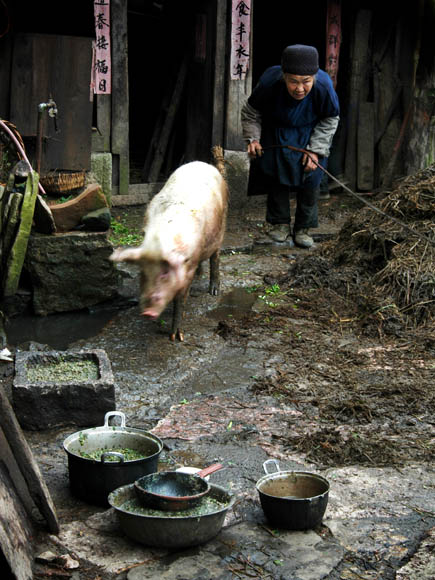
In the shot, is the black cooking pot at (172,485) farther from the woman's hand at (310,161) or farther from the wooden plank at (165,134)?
the wooden plank at (165,134)

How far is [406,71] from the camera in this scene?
38.4 ft

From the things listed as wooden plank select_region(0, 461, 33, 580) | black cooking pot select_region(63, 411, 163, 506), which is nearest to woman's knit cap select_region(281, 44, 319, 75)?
black cooking pot select_region(63, 411, 163, 506)

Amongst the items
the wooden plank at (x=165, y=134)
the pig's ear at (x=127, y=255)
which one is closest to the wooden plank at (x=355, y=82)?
the wooden plank at (x=165, y=134)

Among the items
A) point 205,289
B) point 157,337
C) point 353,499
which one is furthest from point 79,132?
point 353,499

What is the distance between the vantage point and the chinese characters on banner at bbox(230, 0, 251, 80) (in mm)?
10109

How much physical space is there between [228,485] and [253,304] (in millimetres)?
3314

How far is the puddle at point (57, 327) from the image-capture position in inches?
241

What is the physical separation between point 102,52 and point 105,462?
7550 mm

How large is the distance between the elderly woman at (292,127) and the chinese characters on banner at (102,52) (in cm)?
244

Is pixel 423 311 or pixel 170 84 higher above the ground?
pixel 170 84

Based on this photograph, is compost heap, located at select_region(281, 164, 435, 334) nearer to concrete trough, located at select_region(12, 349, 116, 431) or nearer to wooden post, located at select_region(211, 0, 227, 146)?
concrete trough, located at select_region(12, 349, 116, 431)

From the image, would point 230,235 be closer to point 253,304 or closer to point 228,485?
point 253,304

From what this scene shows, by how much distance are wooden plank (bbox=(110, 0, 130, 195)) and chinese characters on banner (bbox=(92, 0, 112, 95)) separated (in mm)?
142

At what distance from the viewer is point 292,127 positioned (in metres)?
8.53
